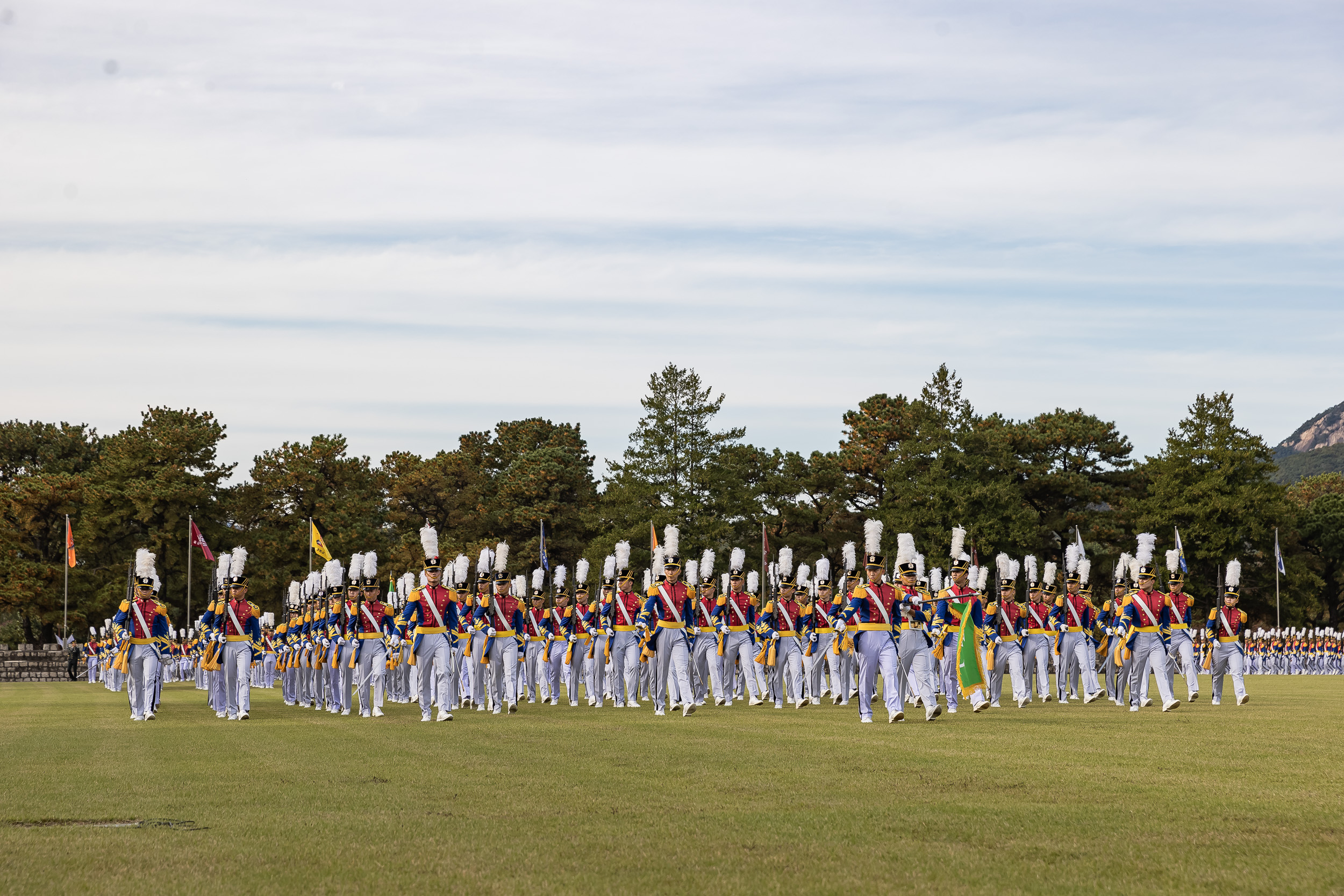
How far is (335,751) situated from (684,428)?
60310mm

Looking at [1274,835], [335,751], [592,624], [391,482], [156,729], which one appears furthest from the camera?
[391,482]

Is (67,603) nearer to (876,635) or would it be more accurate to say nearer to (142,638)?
(142,638)

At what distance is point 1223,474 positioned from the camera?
76750 mm

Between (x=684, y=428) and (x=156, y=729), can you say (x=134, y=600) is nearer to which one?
(x=156, y=729)

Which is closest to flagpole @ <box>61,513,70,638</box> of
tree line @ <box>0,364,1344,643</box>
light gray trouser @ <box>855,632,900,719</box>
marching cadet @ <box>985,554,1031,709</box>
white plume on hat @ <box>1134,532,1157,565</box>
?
tree line @ <box>0,364,1344,643</box>

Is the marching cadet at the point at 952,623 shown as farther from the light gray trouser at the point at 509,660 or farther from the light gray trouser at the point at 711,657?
the light gray trouser at the point at 509,660

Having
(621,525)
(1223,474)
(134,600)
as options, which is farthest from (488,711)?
(1223,474)

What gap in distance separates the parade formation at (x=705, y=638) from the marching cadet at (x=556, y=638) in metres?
0.06

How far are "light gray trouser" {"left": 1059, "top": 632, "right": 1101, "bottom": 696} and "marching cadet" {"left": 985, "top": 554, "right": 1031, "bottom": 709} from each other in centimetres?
92

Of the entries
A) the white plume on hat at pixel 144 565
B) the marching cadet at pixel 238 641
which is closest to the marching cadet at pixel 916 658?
the marching cadet at pixel 238 641

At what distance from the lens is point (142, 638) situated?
23422 millimetres

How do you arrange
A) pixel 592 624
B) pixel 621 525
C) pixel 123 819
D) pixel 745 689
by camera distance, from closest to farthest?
pixel 123 819 < pixel 592 624 < pixel 745 689 < pixel 621 525

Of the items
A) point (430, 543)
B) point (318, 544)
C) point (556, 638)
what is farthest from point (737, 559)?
point (318, 544)

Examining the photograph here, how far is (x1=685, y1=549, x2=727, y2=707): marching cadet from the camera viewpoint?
2506cm
